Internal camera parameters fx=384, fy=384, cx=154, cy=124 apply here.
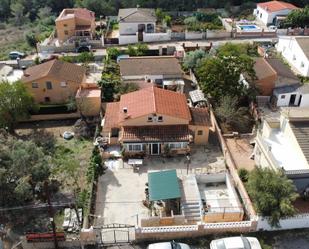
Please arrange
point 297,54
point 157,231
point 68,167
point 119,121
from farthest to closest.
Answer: point 297,54 < point 119,121 < point 68,167 < point 157,231

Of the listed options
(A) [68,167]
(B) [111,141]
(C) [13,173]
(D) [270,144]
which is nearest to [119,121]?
(B) [111,141]

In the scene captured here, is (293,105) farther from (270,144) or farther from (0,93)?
(0,93)

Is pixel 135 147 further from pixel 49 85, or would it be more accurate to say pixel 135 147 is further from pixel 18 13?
pixel 18 13

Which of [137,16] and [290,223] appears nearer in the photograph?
[290,223]

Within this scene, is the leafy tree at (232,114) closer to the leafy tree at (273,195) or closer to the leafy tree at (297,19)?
the leafy tree at (273,195)

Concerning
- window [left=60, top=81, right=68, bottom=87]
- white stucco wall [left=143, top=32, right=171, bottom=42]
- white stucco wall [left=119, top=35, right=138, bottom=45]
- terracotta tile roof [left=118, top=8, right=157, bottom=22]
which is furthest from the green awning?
terracotta tile roof [left=118, top=8, right=157, bottom=22]

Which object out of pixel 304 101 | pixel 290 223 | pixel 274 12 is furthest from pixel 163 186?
pixel 274 12
